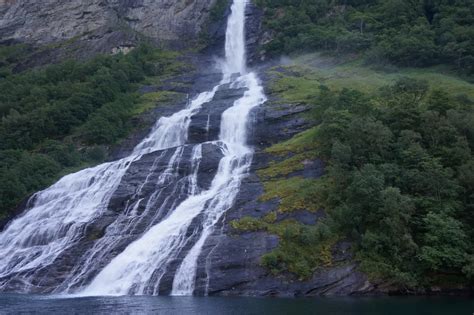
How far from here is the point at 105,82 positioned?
6888 centimetres

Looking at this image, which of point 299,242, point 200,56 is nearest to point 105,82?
point 200,56

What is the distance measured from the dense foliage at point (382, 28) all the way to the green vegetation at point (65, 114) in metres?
20.1

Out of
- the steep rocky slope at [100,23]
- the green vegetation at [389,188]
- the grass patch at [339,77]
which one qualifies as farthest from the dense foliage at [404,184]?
the steep rocky slope at [100,23]

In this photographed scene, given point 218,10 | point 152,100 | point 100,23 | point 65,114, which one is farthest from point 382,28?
point 100,23

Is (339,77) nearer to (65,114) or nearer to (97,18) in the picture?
(65,114)

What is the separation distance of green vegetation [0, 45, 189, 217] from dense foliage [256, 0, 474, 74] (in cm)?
2006

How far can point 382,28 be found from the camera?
77188mm

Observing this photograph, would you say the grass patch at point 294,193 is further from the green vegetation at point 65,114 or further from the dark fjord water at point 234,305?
the green vegetation at point 65,114

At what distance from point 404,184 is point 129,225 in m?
18.8

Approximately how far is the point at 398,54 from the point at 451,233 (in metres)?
42.3

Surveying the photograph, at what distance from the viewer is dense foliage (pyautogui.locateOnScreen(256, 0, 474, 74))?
66312 mm

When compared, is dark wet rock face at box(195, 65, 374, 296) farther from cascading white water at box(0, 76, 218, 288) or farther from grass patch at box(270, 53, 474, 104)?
grass patch at box(270, 53, 474, 104)

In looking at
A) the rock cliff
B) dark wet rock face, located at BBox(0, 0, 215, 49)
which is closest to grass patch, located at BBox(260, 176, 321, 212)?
dark wet rock face, located at BBox(0, 0, 215, 49)

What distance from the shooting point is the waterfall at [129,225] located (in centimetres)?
3319
